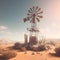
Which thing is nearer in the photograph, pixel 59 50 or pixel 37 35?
pixel 59 50

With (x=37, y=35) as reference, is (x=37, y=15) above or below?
above

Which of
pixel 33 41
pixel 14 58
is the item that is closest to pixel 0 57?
pixel 14 58

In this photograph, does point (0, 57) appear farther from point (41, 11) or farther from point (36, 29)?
point (41, 11)

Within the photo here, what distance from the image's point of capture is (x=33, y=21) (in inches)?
1069

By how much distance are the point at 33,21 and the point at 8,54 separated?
1193 cm

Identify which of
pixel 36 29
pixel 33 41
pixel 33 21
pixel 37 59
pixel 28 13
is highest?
pixel 28 13

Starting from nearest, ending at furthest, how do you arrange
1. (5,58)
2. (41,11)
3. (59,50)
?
(5,58) < (59,50) < (41,11)

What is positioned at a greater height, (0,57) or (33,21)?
(33,21)

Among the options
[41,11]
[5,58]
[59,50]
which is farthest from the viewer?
[41,11]

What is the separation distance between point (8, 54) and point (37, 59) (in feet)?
12.0

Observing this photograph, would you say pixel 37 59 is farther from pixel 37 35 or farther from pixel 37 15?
pixel 37 15

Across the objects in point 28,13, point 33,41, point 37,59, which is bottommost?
point 37,59

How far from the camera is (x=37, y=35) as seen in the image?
27.2m

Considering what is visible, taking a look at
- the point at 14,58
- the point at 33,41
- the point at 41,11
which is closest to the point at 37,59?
the point at 14,58
